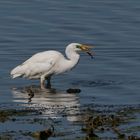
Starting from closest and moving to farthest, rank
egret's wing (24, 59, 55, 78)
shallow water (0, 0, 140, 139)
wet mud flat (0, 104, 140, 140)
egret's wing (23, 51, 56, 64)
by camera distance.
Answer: wet mud flat (0, 104, 140, 140)
shallow water (0, 0, 140, 139)
egret's wing (23, 51, 56, 64)
egret's wing (24, 59, 55, 78)

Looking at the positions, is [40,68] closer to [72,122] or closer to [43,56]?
[43,56]

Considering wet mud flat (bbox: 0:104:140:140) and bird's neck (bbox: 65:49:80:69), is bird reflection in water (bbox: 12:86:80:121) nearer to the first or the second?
wet mud flat (bbox: 0:104:140:140)

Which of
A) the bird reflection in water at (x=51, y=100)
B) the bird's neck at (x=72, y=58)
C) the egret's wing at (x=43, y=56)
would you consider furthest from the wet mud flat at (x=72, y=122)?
the bird's neck at (x=72, y=58)

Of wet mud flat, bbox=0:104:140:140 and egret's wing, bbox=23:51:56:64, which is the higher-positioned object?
egret's wing, bbox=23:51:56:64

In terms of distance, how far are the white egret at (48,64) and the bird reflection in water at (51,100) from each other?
0.43m

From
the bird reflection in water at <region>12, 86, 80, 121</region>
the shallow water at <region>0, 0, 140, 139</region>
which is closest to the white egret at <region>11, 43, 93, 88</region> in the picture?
the shallow water at <region>0, 0, 140, 139</region>

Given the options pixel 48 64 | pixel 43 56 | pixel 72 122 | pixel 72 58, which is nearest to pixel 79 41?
pixel 72 58

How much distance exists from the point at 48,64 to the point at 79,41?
14.0 feet

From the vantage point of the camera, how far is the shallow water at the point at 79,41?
1708cm

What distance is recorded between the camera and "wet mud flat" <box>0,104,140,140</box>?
12.4 metres

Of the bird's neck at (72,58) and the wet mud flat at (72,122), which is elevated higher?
the bird's neck at (72,58)

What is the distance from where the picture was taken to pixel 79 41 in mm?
23750

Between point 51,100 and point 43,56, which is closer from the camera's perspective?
point 51,100

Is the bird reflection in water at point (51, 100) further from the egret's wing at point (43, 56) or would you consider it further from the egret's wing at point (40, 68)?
the egret's wing at point (43, 56)
